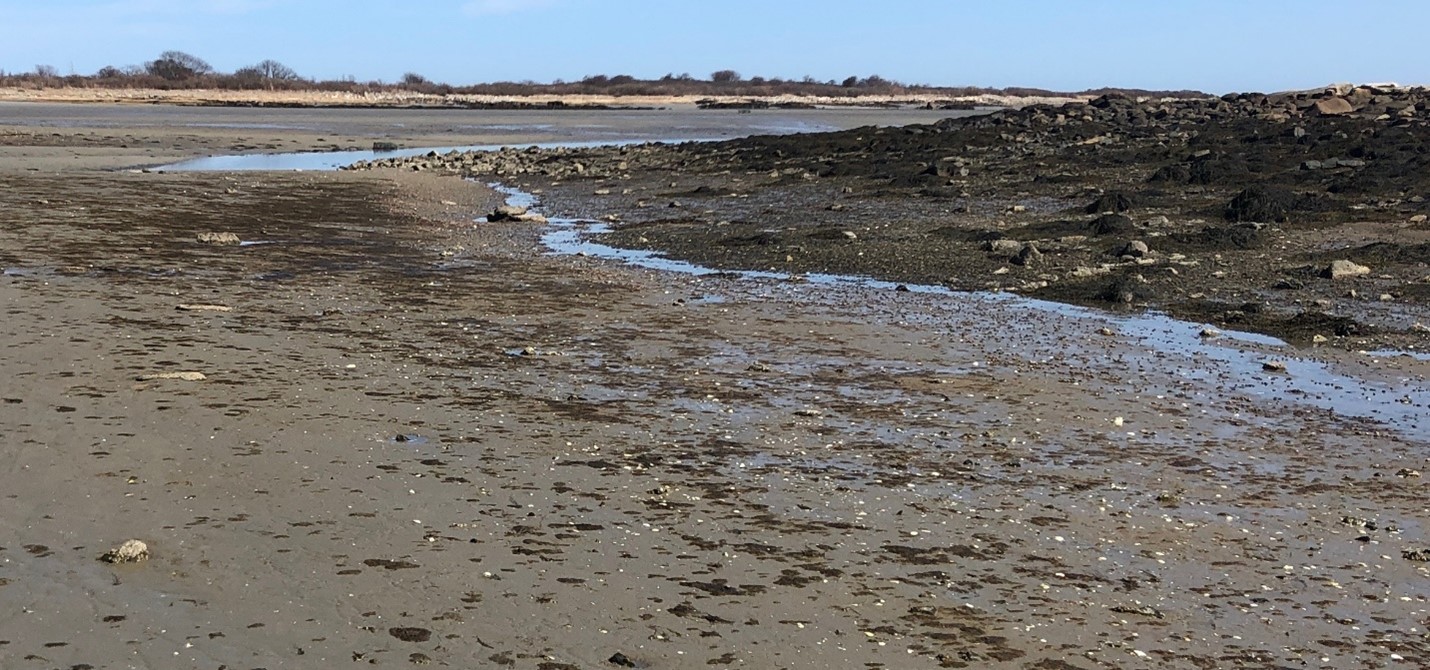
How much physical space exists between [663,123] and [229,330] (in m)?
64.7

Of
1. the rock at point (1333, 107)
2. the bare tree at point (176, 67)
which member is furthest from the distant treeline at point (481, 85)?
the rock at point (1333, 107)

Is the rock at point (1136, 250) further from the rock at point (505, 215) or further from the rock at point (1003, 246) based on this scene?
the rock at point (505, 215)

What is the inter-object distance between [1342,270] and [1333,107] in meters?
20.8

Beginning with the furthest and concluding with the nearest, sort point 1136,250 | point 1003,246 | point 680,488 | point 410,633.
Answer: point 1003,246 < point 1136,250 < point 680,488 < point 410,633

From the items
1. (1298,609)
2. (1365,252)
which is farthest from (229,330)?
(1365,252)

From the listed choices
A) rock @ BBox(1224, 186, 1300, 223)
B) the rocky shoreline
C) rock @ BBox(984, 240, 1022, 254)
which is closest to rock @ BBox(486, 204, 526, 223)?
the rocky shoreline

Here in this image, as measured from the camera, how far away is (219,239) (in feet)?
55.1

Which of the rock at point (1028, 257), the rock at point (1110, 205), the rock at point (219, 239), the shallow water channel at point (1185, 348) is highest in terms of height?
the rock at point (1110, 205)

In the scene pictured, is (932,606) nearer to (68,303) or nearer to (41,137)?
(68,303)

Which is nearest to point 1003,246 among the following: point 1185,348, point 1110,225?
point 1110,225

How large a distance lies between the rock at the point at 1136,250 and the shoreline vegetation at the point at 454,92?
7031 cm

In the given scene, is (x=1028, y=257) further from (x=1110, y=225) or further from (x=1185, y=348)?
(x=1185, y=348)

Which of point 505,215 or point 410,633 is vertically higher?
point 505,215

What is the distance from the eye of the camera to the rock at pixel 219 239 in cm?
1662
